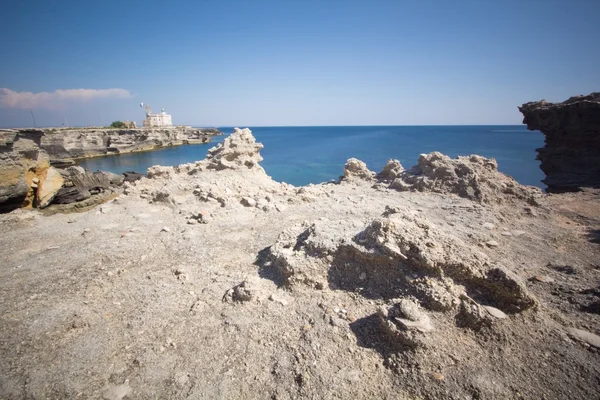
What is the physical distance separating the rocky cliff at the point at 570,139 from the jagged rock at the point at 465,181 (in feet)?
26.0

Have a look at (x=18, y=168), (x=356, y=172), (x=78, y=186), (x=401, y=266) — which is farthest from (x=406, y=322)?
(x=78, y=186)

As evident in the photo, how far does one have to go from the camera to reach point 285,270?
17.3ft

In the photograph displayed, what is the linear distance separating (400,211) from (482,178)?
24.7 feet

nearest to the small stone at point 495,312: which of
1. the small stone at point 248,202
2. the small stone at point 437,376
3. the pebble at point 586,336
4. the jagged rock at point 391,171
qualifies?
the pebble at point 586,336

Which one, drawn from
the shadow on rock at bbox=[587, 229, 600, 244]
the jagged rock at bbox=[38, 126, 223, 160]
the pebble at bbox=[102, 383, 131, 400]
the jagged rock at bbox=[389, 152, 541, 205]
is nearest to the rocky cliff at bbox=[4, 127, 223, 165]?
the jagged rock at bbox=[38, 126, 223, 160]

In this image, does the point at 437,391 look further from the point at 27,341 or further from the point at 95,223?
the point at 95,223

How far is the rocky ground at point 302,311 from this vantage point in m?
3.28

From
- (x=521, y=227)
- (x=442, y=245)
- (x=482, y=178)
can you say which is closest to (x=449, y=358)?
(x=442, y=245)

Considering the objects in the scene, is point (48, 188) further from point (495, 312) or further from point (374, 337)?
point (495, 312)

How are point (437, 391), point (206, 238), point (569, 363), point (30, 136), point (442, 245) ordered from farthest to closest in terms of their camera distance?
point (30, 136), point (206, 238), point (442, 245), point (569, 363), point (437, 391)

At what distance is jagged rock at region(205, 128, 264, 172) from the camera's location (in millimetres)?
12305

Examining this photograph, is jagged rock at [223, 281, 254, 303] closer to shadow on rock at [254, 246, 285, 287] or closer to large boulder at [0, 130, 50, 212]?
shadow on rock at [254, 246, 285, 287]

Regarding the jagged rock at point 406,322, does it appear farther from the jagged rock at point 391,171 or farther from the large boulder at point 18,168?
the large boulder at point 18,168

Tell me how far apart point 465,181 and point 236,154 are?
1045 cm
